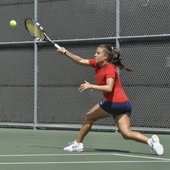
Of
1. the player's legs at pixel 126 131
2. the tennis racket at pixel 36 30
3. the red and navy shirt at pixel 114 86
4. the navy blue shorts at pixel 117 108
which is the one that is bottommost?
the player's legs at pixel 126 131

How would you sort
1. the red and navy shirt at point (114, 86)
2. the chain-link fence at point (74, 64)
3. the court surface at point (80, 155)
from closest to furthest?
the court surface at point (80, 155)
the red and navy shirt at point (114, 86)
the chain-link fence at point (74, 64)

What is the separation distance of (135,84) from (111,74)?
472cm

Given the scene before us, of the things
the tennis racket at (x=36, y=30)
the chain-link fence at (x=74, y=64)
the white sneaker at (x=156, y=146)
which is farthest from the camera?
the chain-link fence at (x=74, y=64)

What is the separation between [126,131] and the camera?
8.20m

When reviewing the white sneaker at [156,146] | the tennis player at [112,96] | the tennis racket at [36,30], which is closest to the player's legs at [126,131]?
the tennis player at [112,96]

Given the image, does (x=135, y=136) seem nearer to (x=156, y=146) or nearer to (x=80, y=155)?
(x=156, y=146)

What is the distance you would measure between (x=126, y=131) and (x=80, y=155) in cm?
69

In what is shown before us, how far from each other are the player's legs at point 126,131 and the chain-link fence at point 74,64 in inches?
159

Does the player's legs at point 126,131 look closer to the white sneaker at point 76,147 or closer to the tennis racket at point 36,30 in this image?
the white sneaker at point 76,147

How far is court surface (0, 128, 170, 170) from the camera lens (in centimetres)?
684

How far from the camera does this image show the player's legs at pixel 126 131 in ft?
26.6

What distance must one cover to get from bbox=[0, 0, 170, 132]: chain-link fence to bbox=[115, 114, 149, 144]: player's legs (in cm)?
403

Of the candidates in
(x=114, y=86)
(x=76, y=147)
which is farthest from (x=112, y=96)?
(x=76, y=147)

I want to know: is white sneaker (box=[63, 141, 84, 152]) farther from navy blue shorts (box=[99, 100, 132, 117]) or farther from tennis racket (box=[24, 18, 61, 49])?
tennis racket (box=[24, 18, 61, 49])
